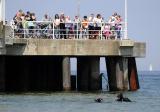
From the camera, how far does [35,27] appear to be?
4831 centimetres

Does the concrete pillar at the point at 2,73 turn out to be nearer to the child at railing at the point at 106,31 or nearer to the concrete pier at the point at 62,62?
the concrete pier at the point at 62,62

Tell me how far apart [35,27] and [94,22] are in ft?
10.3

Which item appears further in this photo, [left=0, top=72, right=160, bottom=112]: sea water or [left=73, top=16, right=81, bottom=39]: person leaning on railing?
[left=73, top=16, right=81, bottom=39]: person leaning on railing

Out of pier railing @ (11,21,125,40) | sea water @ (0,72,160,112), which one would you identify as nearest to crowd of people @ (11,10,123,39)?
pier railing @ (11,21,125,40)

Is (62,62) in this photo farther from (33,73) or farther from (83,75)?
(33,73)

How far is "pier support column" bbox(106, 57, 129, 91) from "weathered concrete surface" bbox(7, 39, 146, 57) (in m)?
0.77

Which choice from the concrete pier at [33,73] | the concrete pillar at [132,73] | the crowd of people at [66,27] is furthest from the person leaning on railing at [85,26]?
the concrete pillar at [132,73]

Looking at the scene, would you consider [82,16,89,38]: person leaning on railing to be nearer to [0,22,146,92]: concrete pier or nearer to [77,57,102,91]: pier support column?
[0,22,146,92]: concrete pier

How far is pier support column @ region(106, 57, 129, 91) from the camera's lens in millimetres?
49156

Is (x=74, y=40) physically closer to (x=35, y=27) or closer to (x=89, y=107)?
(x=35, y=27)

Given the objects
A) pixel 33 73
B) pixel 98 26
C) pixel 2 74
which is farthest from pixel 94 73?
pixel 33 73

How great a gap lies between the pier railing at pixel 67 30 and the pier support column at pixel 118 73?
4.42 ft

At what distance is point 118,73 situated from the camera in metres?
49.1

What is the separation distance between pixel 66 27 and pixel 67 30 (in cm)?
20
